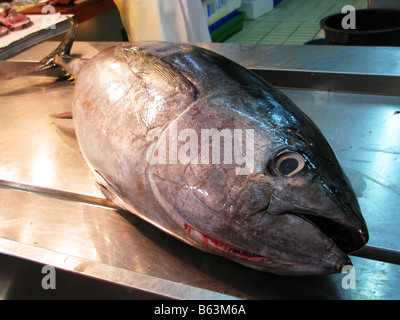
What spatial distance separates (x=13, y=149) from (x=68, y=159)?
40 centimetres

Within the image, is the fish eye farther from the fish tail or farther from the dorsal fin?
the fish tail

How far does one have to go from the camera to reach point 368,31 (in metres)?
2.81

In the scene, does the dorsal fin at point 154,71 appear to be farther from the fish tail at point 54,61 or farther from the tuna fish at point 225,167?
the fish tail at point 54,61

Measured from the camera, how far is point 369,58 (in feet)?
7.43

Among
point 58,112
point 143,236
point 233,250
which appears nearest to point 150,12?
point 58,112

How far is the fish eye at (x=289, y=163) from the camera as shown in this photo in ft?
3.41

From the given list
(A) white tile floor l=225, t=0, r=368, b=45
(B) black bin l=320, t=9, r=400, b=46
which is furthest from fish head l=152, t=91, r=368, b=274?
(A) white tile floor l=225, t=0, r=368, b=45

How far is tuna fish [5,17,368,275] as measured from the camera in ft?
3.35

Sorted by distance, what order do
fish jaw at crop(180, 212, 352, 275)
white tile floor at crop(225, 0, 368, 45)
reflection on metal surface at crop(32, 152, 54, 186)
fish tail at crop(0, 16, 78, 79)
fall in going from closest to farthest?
fish jaw at crop(180, 212, 352, 275)
reflection on metal surface at crop(32, 152, 54, 186)
fish tail at crop(0, 16, 78, 79)
white tile floor at crop(225, 0, 368, 45)

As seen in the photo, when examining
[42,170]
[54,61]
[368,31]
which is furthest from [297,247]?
[368,31]

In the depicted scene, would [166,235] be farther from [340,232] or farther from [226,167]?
[340,232]

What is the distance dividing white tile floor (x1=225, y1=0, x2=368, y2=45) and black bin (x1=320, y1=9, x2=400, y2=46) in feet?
9.56

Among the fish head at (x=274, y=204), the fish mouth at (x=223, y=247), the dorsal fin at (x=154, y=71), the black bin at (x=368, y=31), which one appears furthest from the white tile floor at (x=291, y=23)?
the fish mouth at (x=223, y=247)

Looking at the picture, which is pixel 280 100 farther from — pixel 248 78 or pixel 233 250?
pixel 233 250
